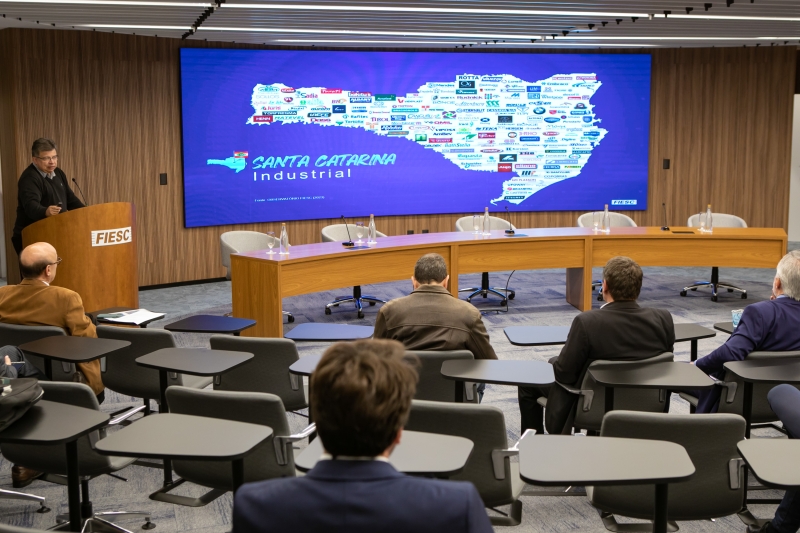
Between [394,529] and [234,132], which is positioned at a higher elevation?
[234,132]

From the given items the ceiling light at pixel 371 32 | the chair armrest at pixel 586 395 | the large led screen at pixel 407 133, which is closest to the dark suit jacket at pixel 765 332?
the chair armrest at pixel 586 395

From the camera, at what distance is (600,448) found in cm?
240

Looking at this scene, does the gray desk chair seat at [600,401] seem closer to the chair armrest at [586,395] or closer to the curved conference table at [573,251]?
the chair armrest at [586,395]

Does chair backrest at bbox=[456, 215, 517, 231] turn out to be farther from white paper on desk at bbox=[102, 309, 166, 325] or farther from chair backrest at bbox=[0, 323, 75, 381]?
chair backrest at bbox=[0, 323, 75, 381]

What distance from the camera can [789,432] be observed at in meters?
3.30

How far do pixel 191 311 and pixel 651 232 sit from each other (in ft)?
15.4

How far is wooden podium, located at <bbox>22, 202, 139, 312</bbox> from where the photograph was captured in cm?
604

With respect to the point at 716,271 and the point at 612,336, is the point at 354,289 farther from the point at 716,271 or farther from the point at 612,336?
the point at 612,336

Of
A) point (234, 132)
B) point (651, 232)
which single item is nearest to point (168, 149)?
point (234, 132)

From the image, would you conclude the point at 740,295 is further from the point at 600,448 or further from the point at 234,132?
the point at 600,448

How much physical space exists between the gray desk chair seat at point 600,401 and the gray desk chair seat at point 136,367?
195 cm

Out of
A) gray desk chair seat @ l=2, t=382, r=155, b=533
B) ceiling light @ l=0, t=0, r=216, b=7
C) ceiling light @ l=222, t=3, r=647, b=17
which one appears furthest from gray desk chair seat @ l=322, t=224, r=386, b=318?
gray desk chair seat @ l=2, t=382, r=155, b=533

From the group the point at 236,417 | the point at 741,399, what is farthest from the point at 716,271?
the point at 236,417

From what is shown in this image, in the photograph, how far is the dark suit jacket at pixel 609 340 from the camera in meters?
3.67
